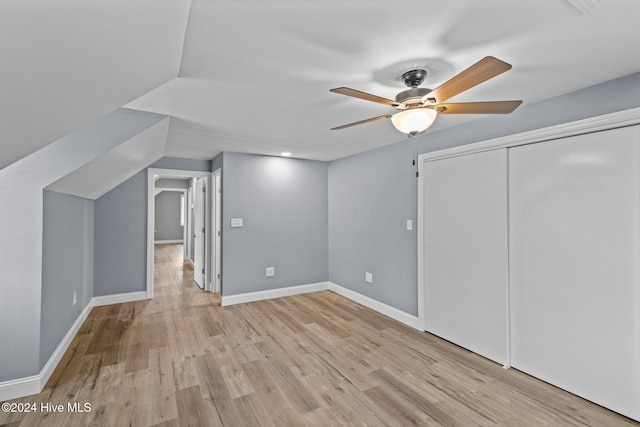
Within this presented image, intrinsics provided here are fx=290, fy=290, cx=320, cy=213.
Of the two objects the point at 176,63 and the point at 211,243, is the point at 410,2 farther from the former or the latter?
the point at 211,243

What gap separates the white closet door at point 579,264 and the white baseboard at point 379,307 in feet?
3.56

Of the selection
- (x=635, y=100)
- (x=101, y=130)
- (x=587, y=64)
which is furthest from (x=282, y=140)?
(x=635, y=100)

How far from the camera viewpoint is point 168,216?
38.3 feet

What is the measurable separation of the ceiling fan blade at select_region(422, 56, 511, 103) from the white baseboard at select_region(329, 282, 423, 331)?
2605 millimetres

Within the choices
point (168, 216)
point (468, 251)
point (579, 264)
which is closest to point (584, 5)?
point (579, 264)

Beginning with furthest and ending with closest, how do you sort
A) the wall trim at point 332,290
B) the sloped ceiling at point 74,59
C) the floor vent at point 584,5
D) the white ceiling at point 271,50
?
the wall trim at point 332,290 → the floor vent at point 584,5 → the white ceiling at point 271,50 → the sloped ceiling at point 74,59

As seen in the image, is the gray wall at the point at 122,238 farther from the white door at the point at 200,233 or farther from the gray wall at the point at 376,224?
the gray wall at the point at 376,224

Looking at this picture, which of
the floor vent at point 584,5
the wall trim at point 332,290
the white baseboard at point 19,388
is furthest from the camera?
the wall trim at point 332,290

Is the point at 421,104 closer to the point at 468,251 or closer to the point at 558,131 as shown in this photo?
the point at 558,131

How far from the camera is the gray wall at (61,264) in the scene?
2279 millimetres

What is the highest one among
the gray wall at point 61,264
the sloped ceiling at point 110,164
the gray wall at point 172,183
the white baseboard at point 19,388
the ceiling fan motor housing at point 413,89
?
the gray wall at point 172,183

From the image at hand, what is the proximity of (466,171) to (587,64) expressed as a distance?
1.24m

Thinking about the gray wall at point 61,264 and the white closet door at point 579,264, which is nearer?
the white closet door at point 579,264

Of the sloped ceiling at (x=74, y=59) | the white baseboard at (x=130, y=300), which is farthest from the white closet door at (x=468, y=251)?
the sloped ceiling at (x=74, y=59)
